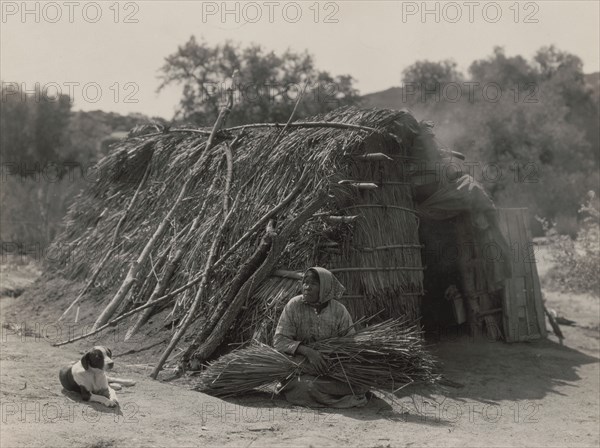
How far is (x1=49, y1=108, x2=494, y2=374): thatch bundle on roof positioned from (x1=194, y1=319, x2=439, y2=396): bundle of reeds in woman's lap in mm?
676

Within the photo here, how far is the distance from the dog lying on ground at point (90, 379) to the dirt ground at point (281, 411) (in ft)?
0.38

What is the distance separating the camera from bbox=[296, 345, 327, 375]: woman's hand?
620 cm

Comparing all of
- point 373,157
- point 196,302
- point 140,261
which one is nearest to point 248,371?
point 196,302

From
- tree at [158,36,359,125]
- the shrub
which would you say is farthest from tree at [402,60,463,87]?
the shrub

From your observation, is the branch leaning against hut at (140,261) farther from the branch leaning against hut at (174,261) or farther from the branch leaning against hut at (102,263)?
the branch leaning against hut at (102,263)

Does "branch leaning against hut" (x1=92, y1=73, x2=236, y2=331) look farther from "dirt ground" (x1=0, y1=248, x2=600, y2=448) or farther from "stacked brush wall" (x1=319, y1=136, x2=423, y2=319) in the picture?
"stacked brush wall" (x1=319, y1=136, x2=423, y2=319)

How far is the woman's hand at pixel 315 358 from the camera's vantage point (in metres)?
6.20

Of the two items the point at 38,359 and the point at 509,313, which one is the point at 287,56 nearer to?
the point at 509,313

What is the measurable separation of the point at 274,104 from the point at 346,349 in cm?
2351

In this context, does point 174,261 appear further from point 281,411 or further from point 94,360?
point 281,411

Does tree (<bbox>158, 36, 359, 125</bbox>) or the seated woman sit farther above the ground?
tree (<bbox>158, 36, 359, 125</bbox>)

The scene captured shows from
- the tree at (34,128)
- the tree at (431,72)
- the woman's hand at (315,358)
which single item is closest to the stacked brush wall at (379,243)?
the woman's hand at (315,358)

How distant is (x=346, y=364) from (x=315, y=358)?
267mm

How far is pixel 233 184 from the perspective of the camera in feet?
29.3
